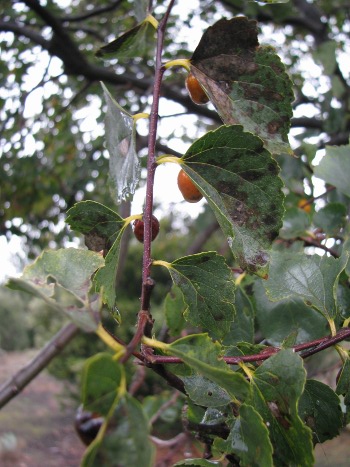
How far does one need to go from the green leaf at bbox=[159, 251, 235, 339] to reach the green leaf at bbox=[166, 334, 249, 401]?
0.12m

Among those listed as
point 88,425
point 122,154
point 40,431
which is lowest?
point 40,431

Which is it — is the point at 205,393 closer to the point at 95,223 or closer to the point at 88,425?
the point at 95,223

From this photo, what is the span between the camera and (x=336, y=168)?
705 millimetres

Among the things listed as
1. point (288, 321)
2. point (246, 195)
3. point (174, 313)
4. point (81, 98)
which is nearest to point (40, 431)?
point (81, 98)

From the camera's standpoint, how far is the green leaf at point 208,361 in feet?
1.18

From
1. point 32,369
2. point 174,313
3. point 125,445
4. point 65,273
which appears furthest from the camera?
point 32,369

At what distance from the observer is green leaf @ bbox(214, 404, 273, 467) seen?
1.25 ft

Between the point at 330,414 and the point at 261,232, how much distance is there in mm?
205

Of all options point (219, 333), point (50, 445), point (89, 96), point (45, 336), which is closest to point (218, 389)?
point (219, 333)

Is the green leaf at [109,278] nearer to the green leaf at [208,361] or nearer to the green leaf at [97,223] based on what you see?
the green leaf at [97,223]

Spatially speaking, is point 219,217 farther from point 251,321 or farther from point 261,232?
point 251,321

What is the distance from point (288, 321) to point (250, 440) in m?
0.32

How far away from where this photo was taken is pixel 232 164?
1.66 feet

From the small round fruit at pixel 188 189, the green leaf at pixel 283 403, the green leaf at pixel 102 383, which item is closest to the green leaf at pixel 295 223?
the small round fruit at pixel 188 189
